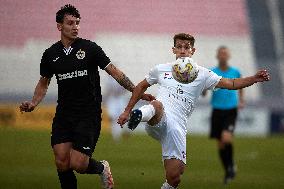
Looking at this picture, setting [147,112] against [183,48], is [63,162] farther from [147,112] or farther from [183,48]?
[183,48]

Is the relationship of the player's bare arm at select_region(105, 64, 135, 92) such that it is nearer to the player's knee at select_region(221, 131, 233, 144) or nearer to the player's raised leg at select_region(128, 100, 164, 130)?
→ the player's raised leg at select_region(128, 100, 164, 130)

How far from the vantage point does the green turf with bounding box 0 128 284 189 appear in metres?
13.8

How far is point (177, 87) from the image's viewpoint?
962cm

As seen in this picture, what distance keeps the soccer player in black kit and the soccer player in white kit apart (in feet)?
0.80

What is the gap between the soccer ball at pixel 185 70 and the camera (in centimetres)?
952

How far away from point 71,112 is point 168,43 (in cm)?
2544

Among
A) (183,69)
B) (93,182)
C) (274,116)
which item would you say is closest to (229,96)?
(93,182)

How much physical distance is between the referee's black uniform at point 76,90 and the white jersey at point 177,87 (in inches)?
26.5

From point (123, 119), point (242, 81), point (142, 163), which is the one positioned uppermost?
point (242, 81)

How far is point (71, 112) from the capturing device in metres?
9.76

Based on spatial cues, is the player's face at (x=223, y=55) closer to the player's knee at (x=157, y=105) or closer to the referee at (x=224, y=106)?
the referee at (x=224, y=106)

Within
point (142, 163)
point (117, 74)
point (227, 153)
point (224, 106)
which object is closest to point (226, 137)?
point (227, 153)

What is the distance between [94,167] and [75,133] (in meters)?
0.57

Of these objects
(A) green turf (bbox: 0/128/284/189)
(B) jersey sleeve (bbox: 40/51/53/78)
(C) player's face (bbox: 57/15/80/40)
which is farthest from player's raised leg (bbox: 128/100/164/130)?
(A) green turf (bbox: 0/128/284/189)
